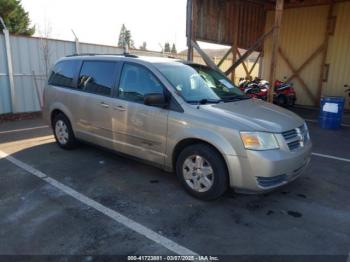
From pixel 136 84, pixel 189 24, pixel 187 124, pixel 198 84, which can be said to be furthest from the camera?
pixel 189 24

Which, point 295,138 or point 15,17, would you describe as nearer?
point 295,138

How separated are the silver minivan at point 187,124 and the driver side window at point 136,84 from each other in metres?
0.01

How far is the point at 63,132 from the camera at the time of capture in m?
5.89

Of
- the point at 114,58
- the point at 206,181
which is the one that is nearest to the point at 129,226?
the point at 206,181

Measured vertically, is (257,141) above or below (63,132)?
above

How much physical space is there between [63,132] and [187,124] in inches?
122

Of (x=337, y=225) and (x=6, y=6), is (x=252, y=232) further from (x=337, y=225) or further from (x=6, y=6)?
(x=6, y=6)

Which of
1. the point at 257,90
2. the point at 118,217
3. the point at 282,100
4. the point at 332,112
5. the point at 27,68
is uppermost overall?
the point at 27,68

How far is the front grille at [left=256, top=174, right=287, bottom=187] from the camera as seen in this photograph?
11.3ft

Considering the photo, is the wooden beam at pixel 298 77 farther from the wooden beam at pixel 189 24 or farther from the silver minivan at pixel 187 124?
the silver minivan at pixel 187 124

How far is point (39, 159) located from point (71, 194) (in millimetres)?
1793

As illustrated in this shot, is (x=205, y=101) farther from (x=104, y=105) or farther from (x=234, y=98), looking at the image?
(x=104, y=105)

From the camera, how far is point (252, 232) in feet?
10.5

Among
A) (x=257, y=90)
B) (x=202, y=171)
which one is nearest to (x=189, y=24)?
(x=257, y=90)
